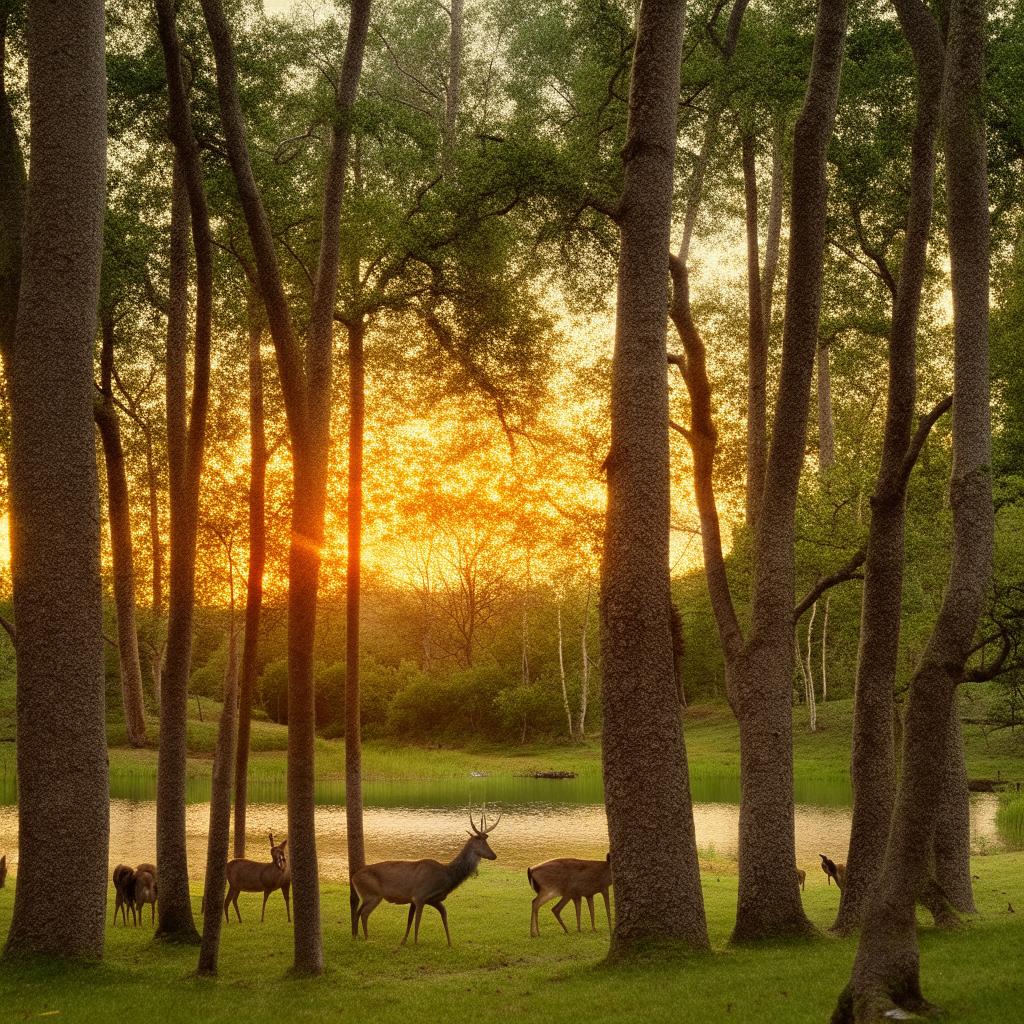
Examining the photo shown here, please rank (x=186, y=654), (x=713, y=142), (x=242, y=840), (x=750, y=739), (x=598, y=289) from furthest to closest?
(x=242, y=840)
(x=713, y=142)
(x=598, y=289)
(x=186, y=654)
(x=750, y=739)

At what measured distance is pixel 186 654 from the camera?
13578 millimetres

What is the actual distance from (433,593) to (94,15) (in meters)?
72.6

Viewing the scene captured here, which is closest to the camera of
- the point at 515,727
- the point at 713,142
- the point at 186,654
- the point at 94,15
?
the point at 94,15

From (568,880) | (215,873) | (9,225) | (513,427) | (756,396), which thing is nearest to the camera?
(215,873)

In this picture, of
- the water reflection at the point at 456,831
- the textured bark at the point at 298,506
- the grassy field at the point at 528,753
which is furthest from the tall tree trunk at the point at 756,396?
the grassy field at the point at 528,753

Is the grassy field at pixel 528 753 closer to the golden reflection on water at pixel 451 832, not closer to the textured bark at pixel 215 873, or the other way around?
the golden reflection on water at pixel 451 832

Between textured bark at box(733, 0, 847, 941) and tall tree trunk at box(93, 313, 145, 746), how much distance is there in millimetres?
8962

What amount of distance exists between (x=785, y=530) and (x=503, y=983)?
19.1ft

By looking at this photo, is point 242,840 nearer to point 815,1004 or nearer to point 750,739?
point 750,739

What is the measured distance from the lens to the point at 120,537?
17.7 metres

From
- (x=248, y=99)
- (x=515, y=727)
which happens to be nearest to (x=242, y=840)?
(x=248, y=99)

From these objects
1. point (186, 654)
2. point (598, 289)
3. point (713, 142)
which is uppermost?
point (713, 142)

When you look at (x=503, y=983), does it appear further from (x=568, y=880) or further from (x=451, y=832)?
(x=451, y=832)

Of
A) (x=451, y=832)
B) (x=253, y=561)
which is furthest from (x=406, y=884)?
(x=451, y=832)
